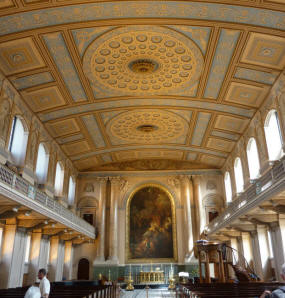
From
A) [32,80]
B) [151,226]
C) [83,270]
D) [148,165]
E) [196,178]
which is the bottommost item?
[83,270]

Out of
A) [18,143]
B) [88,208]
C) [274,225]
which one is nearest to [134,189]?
[88,208]

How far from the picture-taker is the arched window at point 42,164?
1848 centimetres

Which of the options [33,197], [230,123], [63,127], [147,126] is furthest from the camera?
[147,126]

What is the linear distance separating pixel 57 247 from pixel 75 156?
6570mm

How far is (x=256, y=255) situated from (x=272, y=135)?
7.27 metres

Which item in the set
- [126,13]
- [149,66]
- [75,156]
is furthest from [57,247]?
[126,13]

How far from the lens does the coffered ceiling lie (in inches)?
440

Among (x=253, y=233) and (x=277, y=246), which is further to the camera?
(x=253, y=233)

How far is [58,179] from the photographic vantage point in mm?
21875

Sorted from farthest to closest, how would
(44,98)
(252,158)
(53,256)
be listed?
(53,256)
(252,158)
(44,98)

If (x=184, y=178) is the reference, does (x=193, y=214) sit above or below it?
below

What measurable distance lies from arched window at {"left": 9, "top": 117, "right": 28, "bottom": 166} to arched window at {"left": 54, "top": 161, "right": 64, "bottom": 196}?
5.83 meters

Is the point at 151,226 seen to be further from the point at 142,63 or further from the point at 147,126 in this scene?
the point at 142,63

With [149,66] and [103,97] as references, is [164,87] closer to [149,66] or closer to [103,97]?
[149,66]
